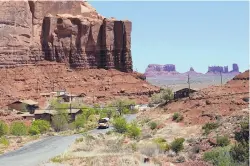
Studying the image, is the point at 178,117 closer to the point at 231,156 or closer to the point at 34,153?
the point at 34,153

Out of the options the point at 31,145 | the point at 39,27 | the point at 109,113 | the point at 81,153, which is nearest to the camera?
the point at 81,153

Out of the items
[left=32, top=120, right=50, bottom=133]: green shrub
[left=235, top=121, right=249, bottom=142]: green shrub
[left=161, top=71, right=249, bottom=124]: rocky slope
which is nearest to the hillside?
[left=161, top=71, right=249, bottom=124]: rocky slope

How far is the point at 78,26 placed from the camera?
9888 cm

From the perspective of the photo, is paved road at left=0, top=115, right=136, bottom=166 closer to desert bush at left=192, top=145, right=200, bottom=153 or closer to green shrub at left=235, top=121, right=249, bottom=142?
desert bush at left=192, top=145, right=200, bottom=153

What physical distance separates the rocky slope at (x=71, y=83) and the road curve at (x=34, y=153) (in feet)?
120

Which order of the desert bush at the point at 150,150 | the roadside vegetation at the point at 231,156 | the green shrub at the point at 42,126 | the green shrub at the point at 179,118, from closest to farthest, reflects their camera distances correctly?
1. the roadside vegetation at the point at 231,156
2. the desert bush at the point at 150,150
3. the green shrub at the point at 179,118
4. the green shrub at the point at 42,126

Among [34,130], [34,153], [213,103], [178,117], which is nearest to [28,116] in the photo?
[34,130]

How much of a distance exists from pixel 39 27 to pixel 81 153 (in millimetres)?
64470

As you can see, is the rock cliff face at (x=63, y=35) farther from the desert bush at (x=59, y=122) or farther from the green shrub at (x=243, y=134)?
the green shrub at (x=243, y=134)

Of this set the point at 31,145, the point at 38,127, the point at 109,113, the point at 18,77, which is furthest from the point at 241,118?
Result: the point at 18,77

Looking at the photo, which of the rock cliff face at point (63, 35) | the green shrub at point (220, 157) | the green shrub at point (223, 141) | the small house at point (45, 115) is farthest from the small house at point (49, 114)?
the green shrub at point (220, 157)

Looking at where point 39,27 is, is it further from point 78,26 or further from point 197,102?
point 197,102

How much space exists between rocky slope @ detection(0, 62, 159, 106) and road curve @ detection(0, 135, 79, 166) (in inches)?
1442

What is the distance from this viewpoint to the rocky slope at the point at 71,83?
79.8 metres
